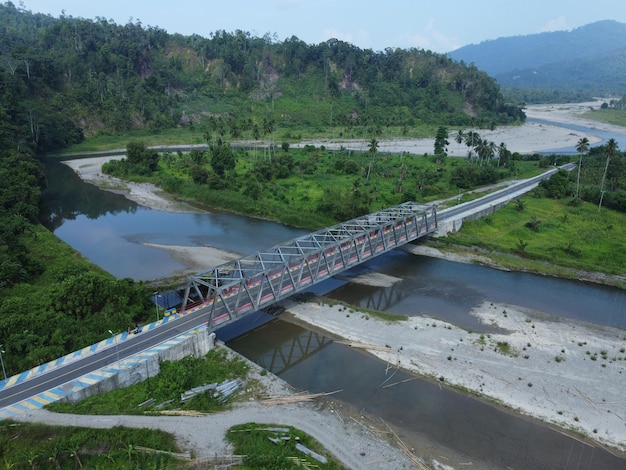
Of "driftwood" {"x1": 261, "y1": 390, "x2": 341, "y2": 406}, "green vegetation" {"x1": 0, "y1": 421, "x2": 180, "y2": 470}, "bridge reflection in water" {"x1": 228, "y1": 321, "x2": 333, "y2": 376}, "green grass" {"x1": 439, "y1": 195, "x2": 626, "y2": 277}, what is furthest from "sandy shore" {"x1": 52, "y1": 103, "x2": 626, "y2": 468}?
"green vegetation" {"x1": 0, "y1": 421, "x2": 180, "y2": 470}

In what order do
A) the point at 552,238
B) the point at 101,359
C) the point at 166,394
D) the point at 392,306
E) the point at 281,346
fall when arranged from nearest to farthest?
the point at 166,394 < the point at 101,359 < the point at 281,346 < the point at 392,306 < the point at 552,238

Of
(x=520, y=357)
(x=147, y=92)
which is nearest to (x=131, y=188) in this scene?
(x=520, y=357)

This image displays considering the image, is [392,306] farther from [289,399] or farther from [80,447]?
[80,447]

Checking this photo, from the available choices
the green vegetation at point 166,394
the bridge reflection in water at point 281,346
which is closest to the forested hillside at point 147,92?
the bridge reflection in water at point 281,346

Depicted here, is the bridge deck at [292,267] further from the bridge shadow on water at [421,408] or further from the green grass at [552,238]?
the green grass at [552,238]

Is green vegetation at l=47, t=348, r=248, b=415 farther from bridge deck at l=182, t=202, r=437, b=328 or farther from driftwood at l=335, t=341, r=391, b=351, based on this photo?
driftwood at l=335, t=341, r=391, b=351

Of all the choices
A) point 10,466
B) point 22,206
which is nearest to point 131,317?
point 10,466
